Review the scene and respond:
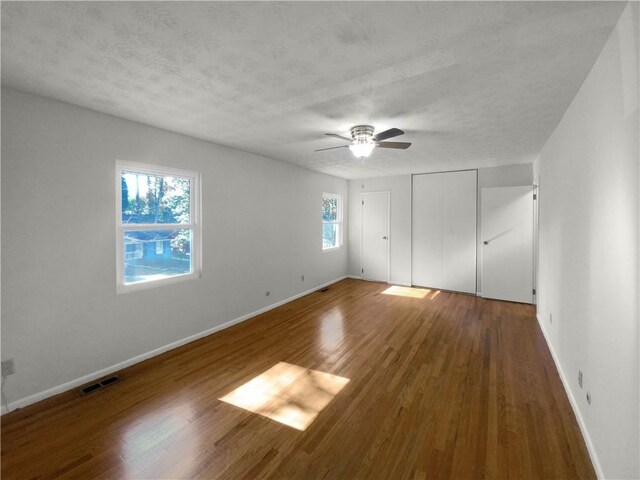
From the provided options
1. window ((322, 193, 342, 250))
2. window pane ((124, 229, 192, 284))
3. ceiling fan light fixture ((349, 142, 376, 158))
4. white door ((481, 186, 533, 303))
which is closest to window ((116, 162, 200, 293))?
window pane ((124, 229, 192, 284))

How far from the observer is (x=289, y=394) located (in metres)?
2.45

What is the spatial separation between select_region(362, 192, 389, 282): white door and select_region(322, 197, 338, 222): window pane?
2.26 feet

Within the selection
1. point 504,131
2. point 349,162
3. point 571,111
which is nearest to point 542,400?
point 571,111

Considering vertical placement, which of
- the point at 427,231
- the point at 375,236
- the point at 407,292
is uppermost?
the point at 427,231

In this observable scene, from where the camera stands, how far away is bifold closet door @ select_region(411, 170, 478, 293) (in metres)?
5.57

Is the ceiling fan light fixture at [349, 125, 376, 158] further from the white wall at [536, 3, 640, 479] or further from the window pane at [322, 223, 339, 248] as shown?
the window pane at [322, 223, 339, 248]

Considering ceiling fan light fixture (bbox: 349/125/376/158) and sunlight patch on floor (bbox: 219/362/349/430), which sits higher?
ceiling fan light fixture (bbox: 349/125/376/158)

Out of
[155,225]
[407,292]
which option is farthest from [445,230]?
[155,225]

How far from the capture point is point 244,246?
4203 mm

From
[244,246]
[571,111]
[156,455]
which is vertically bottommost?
[156,455]

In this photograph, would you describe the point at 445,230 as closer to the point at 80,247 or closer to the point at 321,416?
the point at 321,416

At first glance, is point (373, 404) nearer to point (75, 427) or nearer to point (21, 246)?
point (75, 427)

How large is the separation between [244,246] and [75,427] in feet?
8.45

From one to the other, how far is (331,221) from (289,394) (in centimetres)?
447
